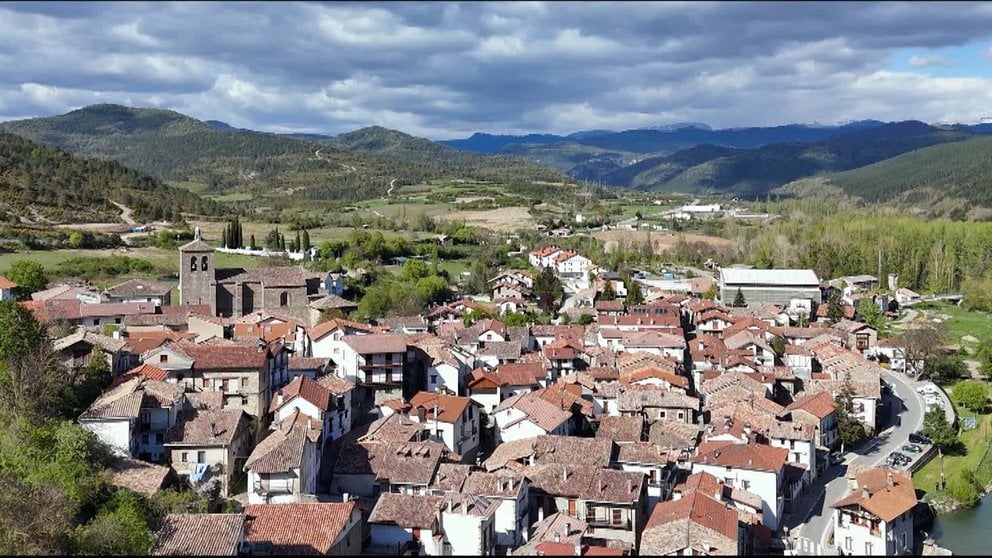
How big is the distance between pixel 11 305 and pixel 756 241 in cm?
5598

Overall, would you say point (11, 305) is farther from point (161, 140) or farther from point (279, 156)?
point (161, 140)

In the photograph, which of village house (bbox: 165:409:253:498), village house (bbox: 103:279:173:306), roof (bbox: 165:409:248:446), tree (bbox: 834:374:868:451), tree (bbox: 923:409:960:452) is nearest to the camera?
village house (bbox: 165:409:253:498)

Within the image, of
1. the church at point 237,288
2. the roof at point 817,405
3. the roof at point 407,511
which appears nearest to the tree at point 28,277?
the church at point 237,288

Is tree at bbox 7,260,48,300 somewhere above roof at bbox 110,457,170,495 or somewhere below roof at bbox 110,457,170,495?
above

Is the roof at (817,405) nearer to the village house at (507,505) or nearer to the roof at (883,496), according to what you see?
the roof at (883,496)

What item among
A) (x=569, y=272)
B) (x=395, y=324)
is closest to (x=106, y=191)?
(x=569, y=272)

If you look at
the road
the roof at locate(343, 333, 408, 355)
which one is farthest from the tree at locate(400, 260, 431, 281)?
the road

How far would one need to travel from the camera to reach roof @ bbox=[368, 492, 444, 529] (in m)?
16.2

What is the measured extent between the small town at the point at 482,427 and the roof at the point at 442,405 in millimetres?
57

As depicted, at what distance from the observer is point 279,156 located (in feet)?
397

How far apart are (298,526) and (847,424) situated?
1752cm

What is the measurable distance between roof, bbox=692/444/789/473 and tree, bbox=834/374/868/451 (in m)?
5.72

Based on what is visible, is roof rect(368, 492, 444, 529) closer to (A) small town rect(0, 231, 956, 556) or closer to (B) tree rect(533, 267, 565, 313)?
(A) small town rect(0, 231, 956, 556)

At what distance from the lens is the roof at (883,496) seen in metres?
18.4
